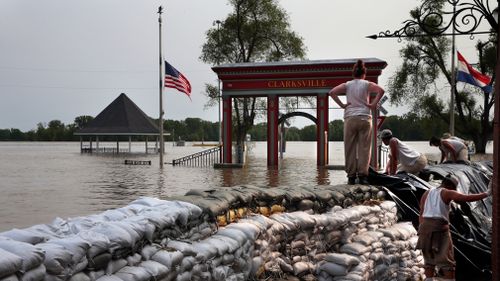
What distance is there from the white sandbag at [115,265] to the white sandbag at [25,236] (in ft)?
1.31

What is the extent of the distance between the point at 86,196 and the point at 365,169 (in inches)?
324

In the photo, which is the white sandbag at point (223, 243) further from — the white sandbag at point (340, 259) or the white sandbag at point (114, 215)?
the white sandbag at point (340, 259)

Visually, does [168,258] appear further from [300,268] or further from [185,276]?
[300,268]

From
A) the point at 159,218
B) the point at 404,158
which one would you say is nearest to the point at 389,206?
the point at 404,158

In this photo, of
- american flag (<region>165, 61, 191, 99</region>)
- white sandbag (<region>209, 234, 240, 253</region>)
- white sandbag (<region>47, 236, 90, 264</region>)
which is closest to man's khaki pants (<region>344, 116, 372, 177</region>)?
white sandbag (<region>209, 234, 240, 253</region>)

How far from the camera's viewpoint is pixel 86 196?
13352 millimetres

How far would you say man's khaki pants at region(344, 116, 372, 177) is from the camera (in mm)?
7082

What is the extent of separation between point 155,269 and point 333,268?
2518 mm

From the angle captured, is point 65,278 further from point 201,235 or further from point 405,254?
point 405,254

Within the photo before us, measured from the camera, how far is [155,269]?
333 centimetres

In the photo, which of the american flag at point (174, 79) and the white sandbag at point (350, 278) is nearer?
the white sandbag at point (350, 278)

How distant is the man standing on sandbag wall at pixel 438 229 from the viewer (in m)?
6.12

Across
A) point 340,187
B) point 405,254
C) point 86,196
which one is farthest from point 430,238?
point 86,196

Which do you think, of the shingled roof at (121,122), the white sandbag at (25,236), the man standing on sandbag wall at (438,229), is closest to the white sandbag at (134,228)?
the white sandbag at (25,236)
